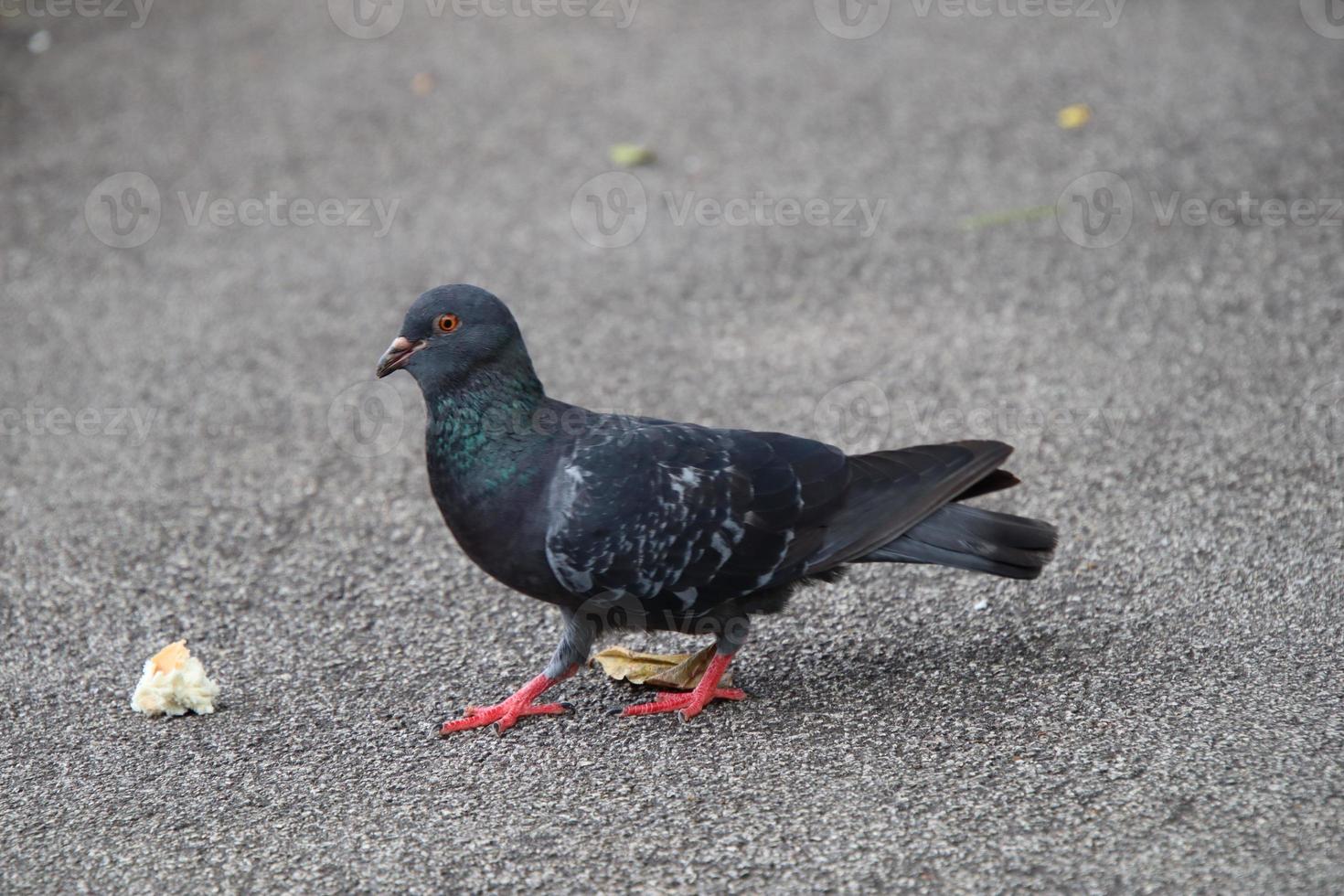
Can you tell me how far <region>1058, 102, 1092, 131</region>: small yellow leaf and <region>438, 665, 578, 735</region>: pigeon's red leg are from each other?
17.2ft

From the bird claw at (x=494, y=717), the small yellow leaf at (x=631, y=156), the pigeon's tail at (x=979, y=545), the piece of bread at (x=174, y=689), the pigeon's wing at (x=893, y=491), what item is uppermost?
the small yellow leaf at (x=631, y=156)

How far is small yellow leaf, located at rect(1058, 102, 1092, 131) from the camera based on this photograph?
7543 millimetres

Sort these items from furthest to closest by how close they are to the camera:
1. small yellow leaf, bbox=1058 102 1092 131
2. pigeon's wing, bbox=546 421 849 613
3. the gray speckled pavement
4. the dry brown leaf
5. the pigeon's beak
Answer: small yellow leaf, bbox=1058 102 1092 131
the dry brown leaf
the pigeon's beak
pigeon's wing, bbox=546 421 849 613
the gray speckled pavement

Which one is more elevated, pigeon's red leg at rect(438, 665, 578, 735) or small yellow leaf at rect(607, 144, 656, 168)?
small yellow leaf at rect(607, 144, 656, 168)

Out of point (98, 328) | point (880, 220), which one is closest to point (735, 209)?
point (880, 220)

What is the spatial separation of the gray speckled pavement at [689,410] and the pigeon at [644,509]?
1.04 ft

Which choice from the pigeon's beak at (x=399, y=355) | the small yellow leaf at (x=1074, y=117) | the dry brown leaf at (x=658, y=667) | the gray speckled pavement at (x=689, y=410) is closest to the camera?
the gray speckled pavement at (x=689, y=410)

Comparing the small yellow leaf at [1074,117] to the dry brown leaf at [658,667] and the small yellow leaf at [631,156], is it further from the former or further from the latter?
the dry brown leaf at [658,667]

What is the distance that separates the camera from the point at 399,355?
3.62 meters

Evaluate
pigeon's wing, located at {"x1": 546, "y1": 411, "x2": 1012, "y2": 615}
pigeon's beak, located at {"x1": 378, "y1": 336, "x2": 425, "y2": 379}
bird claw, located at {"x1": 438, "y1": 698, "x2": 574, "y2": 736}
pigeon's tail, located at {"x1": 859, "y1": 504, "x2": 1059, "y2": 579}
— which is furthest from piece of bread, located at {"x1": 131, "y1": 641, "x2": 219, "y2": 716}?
pigeon's tail, located at {"x1": 859, "y1": 504, "x2": 1059, "y2": 579}

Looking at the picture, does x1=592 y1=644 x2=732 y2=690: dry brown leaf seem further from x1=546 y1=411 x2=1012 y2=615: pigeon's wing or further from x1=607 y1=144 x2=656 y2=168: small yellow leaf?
x1=607 y1=144 x2=656 y2=168: small yellow leaf

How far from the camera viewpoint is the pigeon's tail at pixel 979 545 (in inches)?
143

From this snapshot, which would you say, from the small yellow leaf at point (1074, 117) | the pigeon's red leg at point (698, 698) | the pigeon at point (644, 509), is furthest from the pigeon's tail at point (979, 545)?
the small yellow leaf at point (1074, 117)

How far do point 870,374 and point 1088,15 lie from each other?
4.63m
